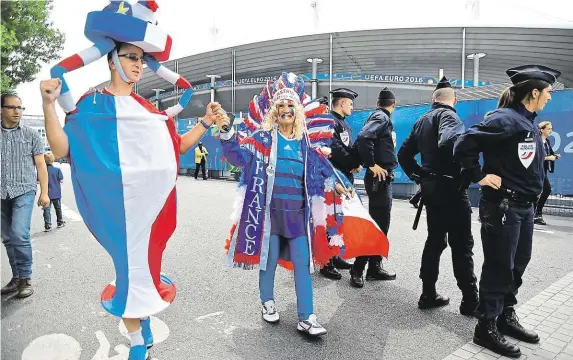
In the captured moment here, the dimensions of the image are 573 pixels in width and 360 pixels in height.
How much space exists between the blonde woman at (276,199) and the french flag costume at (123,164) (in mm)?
949

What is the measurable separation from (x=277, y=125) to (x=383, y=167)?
1583 millimetres

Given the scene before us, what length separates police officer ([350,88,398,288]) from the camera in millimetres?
4141

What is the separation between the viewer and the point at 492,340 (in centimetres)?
281

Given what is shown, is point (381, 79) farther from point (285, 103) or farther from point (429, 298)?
point (285, 103)

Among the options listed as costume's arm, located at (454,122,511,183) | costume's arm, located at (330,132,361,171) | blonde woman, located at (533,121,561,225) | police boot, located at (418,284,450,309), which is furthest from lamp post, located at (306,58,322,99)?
costume's arm, located at (454,122,511,183)

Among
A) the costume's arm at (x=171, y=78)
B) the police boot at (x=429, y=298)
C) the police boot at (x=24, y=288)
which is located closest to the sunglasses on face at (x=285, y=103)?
the costume's arm at (x=171, y=78)

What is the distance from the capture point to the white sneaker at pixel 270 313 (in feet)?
10.6

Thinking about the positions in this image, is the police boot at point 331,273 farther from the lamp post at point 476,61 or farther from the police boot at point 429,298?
the lamp post at point 476,61

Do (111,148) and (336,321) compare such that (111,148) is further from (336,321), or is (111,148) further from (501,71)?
(501,71)

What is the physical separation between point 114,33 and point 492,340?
306 centimetres

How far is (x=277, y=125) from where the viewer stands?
3.21 metres

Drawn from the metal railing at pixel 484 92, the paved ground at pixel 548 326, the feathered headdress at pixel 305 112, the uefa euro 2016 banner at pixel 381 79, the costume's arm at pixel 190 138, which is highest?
the uefa euro 2016 banner at pixel 381 79

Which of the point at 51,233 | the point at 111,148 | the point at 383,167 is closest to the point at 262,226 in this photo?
the point at 111,148

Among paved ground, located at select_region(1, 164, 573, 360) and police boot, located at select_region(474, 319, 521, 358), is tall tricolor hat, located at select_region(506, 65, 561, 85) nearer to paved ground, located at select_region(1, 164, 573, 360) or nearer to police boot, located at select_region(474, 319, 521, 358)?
police boot, located at select_region(474, 319, 521, 358)
